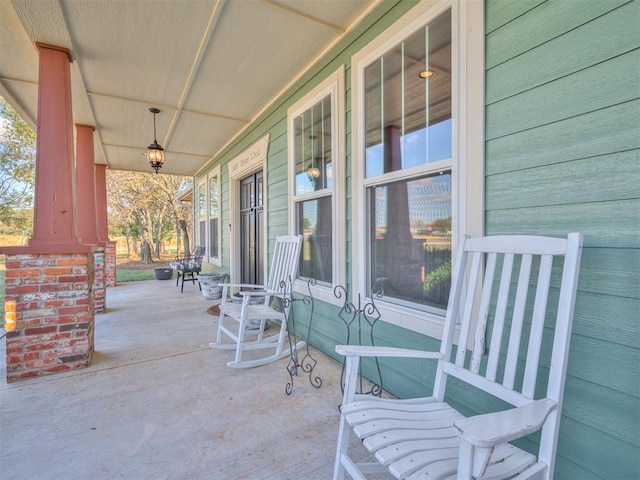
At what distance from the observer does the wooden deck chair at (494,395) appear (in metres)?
0.85

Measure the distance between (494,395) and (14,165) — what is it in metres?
11.5

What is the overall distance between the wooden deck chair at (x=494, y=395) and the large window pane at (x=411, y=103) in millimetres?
726

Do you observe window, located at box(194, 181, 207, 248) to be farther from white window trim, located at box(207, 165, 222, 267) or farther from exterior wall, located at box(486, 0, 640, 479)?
exterior wall, located at box(486, 0, 640, 479)

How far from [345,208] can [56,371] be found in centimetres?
258

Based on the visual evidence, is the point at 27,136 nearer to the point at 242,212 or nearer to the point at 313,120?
the point at 242,212

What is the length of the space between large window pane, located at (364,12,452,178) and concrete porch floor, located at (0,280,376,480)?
1635 millimetres

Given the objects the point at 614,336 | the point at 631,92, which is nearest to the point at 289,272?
the point at 614,336

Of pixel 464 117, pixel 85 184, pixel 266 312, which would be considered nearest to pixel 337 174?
pixel 464 117

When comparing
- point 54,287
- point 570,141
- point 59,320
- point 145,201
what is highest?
point 145,201

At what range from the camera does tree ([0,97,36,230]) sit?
808 cm

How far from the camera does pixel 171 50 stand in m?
2.65

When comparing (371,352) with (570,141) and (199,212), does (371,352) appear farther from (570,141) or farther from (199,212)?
(199,212)

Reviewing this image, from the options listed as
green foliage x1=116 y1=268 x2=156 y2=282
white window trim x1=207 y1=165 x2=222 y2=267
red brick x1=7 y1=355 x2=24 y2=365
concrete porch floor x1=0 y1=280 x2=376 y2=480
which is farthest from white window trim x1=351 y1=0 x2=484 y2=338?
green foliage x1=116 y1=268 x2=156 y2=282

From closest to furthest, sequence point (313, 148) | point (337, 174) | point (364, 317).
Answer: point (364, 317) → point (337, 174) → point (313, 148)
